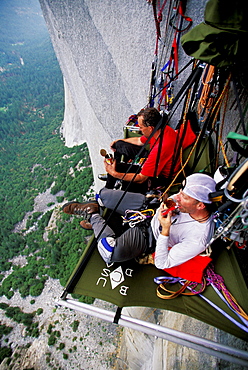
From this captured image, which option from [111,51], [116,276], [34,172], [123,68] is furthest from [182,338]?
[34,172]

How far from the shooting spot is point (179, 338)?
3.97ft

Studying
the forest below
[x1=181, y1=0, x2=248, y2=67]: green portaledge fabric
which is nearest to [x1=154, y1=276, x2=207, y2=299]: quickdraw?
[x1=181, y1=0, x2=248, y2=67]: green portaledge fabric

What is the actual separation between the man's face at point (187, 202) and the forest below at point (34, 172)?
53.5 ft

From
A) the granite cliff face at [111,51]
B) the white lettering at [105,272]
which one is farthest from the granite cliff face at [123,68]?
the white lettering at [105,272]

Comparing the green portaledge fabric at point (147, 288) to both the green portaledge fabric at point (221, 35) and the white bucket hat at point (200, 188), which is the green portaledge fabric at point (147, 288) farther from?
the green portaledge fabric at point (221, 35)

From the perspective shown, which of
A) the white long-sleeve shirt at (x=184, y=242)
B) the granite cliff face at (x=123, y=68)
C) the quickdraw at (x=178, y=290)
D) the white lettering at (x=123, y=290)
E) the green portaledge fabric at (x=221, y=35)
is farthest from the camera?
the granite cliff face at (x=123, y=68)

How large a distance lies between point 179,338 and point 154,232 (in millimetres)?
702

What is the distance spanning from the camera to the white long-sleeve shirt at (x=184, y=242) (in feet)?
4.39

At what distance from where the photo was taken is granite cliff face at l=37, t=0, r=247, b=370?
207 cm

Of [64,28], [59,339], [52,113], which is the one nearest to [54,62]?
[52,113]

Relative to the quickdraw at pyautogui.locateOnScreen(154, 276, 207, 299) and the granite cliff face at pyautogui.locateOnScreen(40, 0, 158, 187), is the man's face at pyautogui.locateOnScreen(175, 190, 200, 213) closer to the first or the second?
the quickdraw at pyautogui.locateOnScreen(154, 276, 207, 299)

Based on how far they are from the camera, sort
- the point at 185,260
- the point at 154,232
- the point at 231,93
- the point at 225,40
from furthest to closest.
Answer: the point at 154,232 < the point at 231,93 < the point at 185,260 < the point at 225,40

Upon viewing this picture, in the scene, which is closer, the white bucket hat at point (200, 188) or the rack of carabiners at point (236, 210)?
the rack of carabiners at point (236, 210)

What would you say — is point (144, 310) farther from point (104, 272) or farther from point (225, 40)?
point (225, 40)
